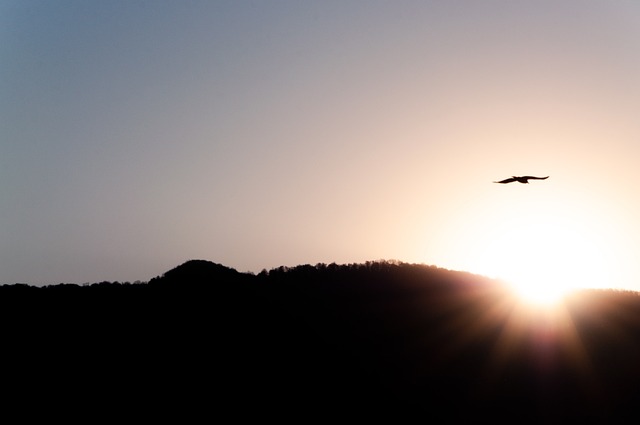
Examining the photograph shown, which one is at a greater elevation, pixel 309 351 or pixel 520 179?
pixel 520 179

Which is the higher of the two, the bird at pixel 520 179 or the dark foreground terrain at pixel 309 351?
the bird at pixel 520 179

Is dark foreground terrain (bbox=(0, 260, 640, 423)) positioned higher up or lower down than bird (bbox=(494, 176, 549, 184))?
lower down

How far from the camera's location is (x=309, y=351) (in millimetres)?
38844

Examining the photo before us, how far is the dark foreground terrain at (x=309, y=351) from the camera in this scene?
34.9 m

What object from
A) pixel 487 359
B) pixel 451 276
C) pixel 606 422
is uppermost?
pixel 451 276

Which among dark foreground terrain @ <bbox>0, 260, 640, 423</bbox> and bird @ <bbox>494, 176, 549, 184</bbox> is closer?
bird @ <bbox>494, 176, 549, 184</bbox>

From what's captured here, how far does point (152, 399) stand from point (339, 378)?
26.7 ft

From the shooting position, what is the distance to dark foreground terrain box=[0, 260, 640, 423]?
3494 centimetres

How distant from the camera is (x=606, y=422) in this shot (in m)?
37.8

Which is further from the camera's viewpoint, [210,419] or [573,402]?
[573,402]

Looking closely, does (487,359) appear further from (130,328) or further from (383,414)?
(130,328)

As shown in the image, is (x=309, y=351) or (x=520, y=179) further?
(x=309, y=351)

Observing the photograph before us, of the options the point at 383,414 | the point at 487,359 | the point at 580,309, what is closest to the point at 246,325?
the point at 383,414

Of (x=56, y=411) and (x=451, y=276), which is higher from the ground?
(x=451, y=276)
